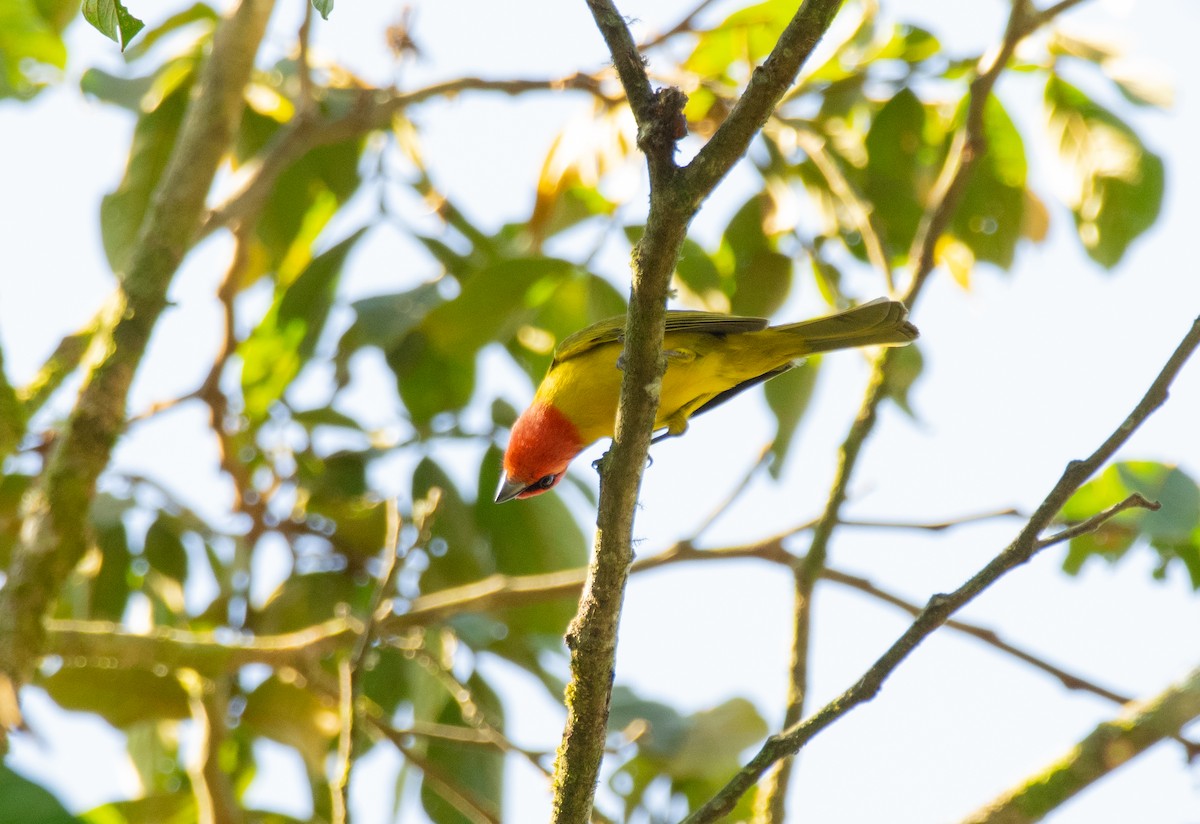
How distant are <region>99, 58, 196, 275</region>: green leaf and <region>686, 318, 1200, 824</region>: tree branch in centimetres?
363

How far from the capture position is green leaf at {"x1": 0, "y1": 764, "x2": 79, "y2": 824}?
3.76 feet

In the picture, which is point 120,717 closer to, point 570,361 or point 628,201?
point 570,361

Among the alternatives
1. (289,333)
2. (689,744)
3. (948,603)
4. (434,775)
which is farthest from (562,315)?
(948,603)

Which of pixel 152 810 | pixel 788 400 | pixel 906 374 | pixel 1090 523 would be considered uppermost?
pixel 906 374

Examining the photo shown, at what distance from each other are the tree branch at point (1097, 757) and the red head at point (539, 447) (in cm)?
178

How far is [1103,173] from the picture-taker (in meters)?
4.66

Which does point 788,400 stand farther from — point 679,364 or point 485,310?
point 485,310

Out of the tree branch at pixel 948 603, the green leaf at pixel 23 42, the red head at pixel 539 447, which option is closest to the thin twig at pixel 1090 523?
the tree branch at pixel 948 603

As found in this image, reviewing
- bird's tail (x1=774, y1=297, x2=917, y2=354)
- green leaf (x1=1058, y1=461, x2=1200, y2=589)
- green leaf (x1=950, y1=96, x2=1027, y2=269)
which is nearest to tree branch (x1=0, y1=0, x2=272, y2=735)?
bird's tail (x1=774, y1=297, x2=917, y2=354)

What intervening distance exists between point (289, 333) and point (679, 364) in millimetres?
1912

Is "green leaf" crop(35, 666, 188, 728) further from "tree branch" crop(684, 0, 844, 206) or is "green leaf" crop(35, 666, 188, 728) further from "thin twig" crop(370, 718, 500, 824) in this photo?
"tree branch" crop(684, 0, 844, 206)

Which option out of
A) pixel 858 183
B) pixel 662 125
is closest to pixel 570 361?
pixel 858 183

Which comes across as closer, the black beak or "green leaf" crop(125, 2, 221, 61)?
the black beak

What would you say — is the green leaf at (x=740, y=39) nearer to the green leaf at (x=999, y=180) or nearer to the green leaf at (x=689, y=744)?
the green leaf at (x=999, y=180)
